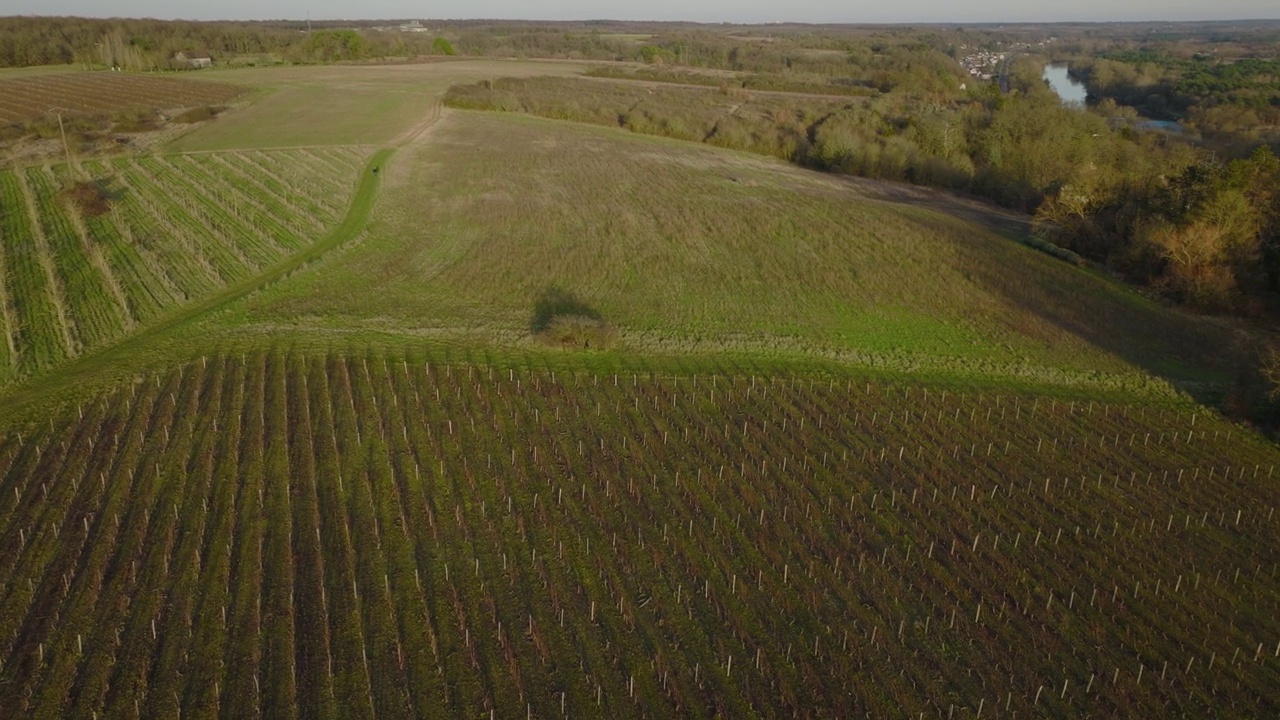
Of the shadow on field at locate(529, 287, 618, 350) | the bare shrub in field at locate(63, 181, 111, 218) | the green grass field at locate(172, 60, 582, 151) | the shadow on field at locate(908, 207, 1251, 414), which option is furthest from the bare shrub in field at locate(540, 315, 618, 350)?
the green grass field at locate(172, 60, 582, 151)

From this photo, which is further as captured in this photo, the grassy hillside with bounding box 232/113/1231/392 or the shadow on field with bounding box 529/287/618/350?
the grassy hillside with bounding box 232/113/1231/392

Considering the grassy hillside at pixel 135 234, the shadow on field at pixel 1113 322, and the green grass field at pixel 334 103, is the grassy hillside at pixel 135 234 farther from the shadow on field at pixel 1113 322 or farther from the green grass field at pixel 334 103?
the shadow on field at pixel 1113 322

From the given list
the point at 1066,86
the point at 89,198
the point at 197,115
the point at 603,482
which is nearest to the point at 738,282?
the point at 603,482

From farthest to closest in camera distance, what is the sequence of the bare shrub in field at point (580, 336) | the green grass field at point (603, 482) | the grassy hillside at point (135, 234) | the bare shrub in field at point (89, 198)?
the bare shrub in field at point (89, 198) < the grassy hillside at point (135, 234) < the bare shrub in field at point (580, 336) < the green grass field at point (603, 482)

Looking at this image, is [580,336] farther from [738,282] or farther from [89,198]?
[89,198]

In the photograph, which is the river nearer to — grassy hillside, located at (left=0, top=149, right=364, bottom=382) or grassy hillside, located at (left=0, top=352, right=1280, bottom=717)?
grassy hillside, located at (left=0, top=149, right=364, bottom=382)

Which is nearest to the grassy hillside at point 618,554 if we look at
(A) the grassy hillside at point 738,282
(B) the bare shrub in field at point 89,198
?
(A) the grassy hillside at point 738,282
